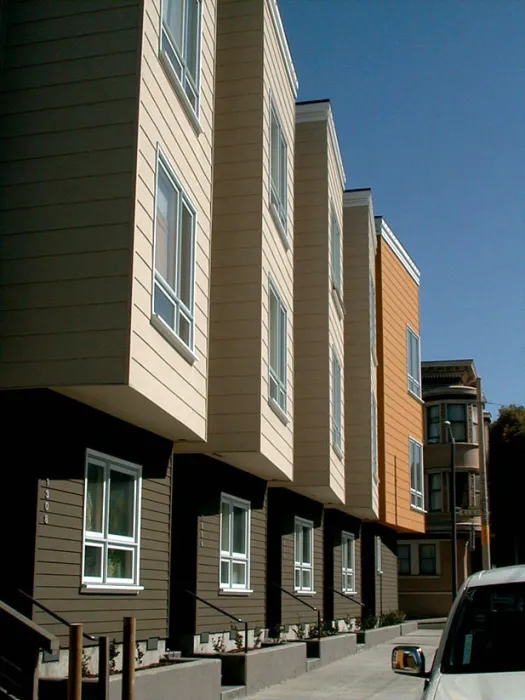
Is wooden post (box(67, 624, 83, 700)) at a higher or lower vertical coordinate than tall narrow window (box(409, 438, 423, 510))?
lower

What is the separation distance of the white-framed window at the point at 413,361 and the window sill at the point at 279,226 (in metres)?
14.9

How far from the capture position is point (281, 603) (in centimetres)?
2034

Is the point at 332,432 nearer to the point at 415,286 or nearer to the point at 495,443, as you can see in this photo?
the point at 415,286

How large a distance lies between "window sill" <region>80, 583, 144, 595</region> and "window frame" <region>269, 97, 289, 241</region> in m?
7.01

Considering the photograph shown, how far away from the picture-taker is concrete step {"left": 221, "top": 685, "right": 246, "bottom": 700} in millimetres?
13162

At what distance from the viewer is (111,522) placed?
1185 cm

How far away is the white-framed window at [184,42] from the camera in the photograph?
12055 mm

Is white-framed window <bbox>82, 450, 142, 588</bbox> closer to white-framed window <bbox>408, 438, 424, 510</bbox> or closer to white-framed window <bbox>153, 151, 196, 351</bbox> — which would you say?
white-framed window <bbox>153, 151, 196, 351</bbox>

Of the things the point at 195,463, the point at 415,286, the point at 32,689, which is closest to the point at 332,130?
the point at 195,463

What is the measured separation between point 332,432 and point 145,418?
376 inches

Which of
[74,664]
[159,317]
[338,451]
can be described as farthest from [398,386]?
[74,664]

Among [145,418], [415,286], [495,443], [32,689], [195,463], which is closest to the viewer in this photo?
[32,689]

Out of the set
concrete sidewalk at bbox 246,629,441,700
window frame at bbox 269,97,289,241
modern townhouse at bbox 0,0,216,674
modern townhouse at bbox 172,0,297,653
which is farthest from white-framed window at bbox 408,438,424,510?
modern townhouse at bbox 0,0,216,674

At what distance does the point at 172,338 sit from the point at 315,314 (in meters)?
9.74
